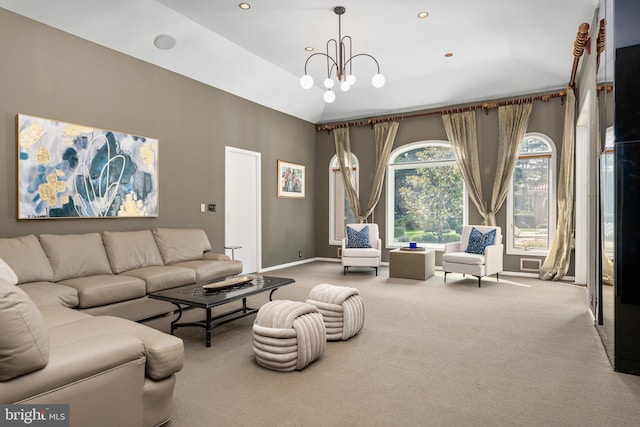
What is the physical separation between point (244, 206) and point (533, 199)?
515 cm

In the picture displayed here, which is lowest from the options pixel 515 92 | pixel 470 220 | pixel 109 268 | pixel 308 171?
pixel 109 268

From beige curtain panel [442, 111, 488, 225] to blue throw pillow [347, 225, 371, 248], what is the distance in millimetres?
2091

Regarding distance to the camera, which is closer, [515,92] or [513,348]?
[513,348]

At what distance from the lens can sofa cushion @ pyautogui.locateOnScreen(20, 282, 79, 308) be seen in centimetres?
330

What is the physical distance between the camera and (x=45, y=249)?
3.97 m

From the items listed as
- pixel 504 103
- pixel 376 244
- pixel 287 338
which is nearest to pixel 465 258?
pixel 376 244

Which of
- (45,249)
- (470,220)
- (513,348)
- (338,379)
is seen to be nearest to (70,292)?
(45,249)

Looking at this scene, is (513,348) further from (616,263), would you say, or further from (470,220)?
(470,220)

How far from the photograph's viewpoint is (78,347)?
1.92 meters

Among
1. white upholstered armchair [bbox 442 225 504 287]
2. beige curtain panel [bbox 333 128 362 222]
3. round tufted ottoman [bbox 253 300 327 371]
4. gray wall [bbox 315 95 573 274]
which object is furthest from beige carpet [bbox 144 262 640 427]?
beige curtain panel [bbox 333 128 362 222]

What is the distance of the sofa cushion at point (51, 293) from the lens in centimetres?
330

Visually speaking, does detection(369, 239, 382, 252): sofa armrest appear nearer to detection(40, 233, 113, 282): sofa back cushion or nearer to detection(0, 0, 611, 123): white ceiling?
detection(0, 0, 611, 123): white ceiling

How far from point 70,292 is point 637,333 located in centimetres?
463

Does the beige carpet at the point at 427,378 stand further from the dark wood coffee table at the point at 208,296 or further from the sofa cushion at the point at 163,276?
the sofa cushion at the point at 163,276
